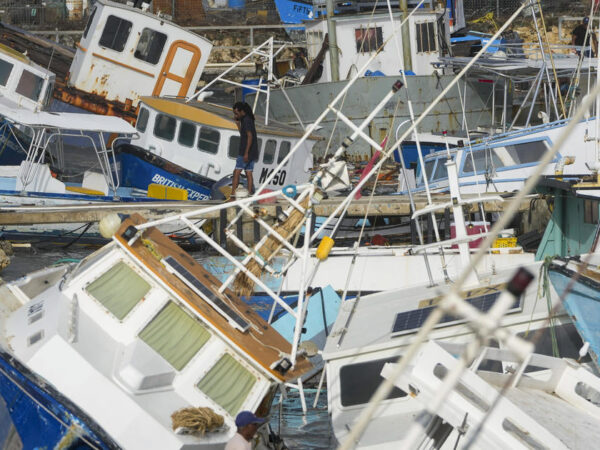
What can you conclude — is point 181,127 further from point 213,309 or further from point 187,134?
point 213,309

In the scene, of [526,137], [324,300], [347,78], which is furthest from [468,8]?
[324,300]

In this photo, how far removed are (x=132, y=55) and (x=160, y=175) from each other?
5.50 m

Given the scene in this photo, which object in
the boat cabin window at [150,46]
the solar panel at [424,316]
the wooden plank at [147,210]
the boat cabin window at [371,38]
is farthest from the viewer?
the boat cabin window at [371,38]

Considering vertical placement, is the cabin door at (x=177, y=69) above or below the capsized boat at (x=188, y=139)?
above

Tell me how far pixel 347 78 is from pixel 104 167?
470 inches

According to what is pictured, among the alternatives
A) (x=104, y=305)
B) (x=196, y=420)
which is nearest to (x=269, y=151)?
(x=104, y=305)

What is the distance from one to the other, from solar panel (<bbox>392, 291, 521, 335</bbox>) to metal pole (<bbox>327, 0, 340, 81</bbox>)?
1976 cm

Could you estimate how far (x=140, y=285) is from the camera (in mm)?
8125

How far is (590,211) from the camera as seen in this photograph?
11039 mm

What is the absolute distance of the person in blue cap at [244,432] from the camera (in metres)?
6.74

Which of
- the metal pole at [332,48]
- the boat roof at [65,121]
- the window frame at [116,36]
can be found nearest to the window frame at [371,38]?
the metal pole at [332,48]

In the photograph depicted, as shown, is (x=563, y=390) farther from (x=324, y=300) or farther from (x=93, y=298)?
(x=324, y=300)

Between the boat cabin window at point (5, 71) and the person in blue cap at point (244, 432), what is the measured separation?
1407 cm

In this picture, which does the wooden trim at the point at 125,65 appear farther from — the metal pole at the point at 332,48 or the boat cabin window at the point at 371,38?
the boat cabin window at the point at 371,38
